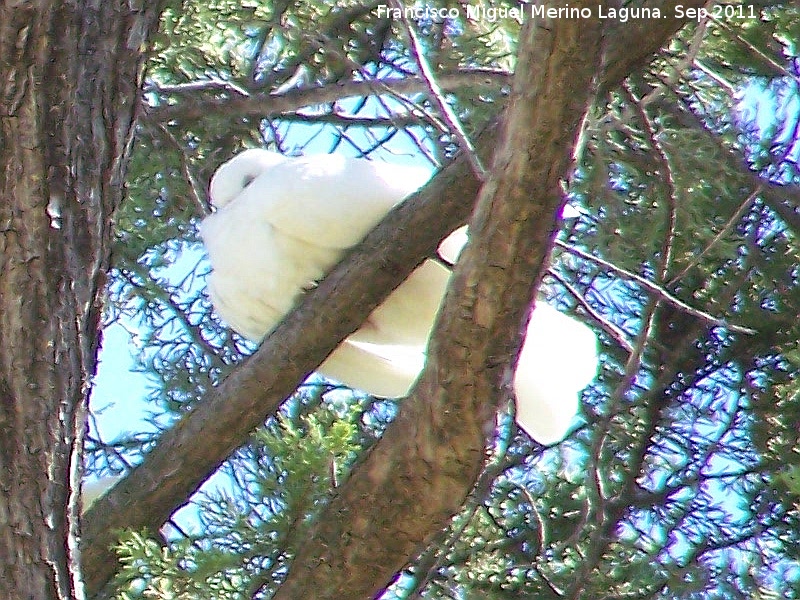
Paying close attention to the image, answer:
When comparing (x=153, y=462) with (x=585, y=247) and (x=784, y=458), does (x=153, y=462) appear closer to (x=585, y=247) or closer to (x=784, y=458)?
(x=585, y=247)

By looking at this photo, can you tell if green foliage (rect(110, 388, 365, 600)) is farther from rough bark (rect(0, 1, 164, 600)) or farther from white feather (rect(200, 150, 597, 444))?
white feather (rect(200, 150, 597, 444))

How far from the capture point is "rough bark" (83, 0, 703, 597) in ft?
3.59

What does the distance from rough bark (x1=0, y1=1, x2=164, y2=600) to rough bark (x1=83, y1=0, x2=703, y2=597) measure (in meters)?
0.32

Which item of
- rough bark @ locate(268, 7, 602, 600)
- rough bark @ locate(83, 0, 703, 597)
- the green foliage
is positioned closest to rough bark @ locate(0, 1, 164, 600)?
the green foliage

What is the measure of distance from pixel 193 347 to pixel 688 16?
942mm

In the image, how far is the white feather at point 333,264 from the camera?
1.21m

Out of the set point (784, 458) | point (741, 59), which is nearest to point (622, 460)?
point (784, 458)

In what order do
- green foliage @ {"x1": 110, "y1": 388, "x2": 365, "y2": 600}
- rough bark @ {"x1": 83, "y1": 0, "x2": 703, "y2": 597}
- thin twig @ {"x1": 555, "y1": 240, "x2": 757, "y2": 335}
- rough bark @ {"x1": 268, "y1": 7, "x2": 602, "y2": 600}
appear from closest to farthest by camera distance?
rough bark @ {"x1": 268, "y1": 7, "x2": 602, "y2": 600} → green foliage @ {"x1": 110, "y1": 388, "x2": 365, "y2": 600} → thin twig @ {"x1": 555, "y1": 240, "x2": 757, "y2": 335} → rough bark @ {"x1": 83, "y1": 0, "x2": 703, "y2": 597}

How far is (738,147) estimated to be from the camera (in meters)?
1.51

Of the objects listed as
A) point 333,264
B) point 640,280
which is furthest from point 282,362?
point 640,280

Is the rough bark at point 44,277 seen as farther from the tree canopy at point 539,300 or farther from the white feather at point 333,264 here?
the white feather at point 333,264

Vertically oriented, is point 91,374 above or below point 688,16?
below

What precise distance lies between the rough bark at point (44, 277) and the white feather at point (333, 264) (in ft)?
1.52

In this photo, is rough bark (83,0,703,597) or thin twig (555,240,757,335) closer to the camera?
thin twig (555,240,757,335)
